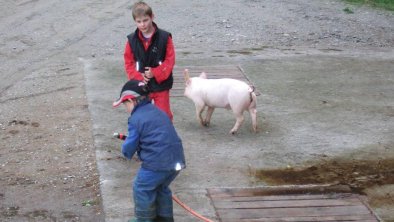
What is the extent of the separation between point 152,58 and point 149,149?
1.66m

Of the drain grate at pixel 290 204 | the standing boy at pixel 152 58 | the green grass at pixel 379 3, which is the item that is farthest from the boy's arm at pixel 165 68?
the green grass at pixel 379 3

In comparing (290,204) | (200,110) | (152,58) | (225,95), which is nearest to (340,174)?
(290,204)

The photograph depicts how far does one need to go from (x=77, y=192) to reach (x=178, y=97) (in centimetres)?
287

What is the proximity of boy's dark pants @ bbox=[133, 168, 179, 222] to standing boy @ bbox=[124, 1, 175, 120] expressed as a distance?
1.46 metres

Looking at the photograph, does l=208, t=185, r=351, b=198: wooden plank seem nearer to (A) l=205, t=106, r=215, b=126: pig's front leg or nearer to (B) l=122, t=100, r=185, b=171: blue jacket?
(B) l=122, t=100, r=185, b=171: blue jacket

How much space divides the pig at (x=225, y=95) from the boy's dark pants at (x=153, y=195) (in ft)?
7.29

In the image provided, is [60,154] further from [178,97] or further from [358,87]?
[358,87]

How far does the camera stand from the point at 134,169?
603cm

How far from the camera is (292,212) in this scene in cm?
517

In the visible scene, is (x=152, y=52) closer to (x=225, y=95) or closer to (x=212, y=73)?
(x=225, y=95)

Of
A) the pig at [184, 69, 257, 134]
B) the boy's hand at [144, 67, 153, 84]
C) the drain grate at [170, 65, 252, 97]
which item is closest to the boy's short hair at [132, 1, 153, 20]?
the boy's hand at [144, 67, 153, 84]

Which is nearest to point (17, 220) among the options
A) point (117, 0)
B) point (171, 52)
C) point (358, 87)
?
point (171, 52)

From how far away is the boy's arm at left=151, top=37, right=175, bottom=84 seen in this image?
236 inches

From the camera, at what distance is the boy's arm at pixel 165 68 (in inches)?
236
